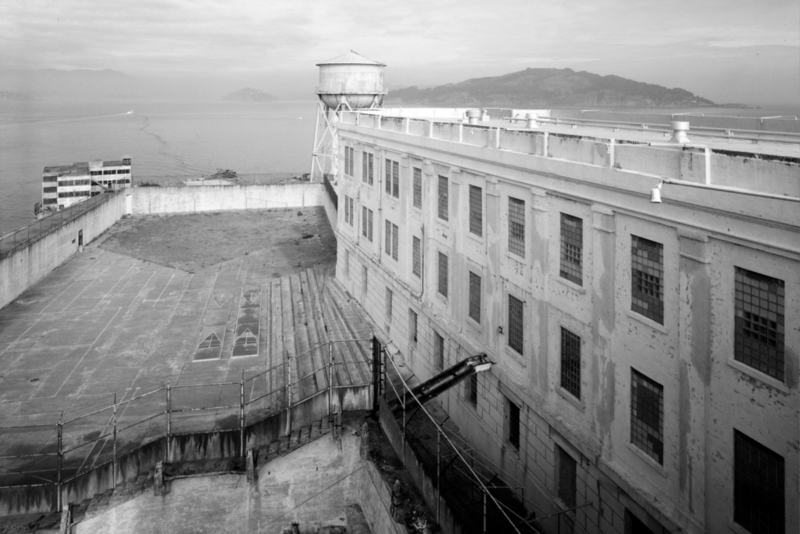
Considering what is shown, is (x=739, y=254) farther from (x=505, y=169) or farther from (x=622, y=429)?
(x=505, y=169)

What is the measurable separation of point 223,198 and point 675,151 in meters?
59.1

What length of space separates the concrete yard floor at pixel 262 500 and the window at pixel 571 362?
24.6 ft

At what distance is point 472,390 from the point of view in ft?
73.1

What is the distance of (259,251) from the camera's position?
50781mm

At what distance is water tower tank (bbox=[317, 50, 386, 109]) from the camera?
179 feet

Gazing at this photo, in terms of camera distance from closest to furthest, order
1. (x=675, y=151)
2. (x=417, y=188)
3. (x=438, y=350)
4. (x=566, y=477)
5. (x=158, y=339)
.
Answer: (x=675, y=151) < (x=566, y=477) < (x=438, y=350) < (x=417, y=188) < (x=158, y=339)

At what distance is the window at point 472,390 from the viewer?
21.9 meters

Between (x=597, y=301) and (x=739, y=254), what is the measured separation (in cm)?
409

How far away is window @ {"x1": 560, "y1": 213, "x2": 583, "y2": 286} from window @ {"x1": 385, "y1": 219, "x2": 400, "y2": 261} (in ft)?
42.9

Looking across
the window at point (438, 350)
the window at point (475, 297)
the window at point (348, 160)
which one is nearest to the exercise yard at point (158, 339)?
the window at point (438, 350)

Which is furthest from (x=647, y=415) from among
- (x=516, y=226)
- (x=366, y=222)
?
(x=366, y=222)

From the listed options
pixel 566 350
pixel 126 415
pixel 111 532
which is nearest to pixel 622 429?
pixel 566 350

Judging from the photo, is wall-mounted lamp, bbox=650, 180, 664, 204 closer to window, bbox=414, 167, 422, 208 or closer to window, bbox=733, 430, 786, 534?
window, bbox=733, 430, 786, 534

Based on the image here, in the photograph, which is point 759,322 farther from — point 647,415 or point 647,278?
point 647,415
